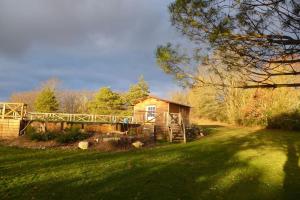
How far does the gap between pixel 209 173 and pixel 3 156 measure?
8687mm

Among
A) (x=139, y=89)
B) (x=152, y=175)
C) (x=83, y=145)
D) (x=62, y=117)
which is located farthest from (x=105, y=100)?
(x=152, y=175)

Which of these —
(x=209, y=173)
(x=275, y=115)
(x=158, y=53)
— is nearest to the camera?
(x=158, y=53)

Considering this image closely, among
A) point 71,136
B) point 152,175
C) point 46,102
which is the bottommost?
point 152,175

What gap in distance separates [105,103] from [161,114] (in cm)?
1716

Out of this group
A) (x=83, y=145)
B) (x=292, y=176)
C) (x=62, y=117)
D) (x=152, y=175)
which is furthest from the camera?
(x=62, y=117)

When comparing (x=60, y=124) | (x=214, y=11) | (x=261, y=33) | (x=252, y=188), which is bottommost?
(x=252, y=188)

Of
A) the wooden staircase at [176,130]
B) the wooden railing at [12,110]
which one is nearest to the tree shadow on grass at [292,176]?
the wooden staircase at [176,130]

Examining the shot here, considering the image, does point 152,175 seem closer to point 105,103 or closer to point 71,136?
point 71,136

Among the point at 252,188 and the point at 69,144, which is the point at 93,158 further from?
the point at 252,188

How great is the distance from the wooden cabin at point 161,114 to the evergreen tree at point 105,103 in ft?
34.9

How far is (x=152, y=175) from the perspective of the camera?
1048 cm

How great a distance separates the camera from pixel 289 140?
832 inches

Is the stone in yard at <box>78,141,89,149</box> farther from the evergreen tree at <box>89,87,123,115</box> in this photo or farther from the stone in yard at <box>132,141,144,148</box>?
the evergreen tree at <box>89,87,123,115</box>

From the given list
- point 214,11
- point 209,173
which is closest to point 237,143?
point 209,173
